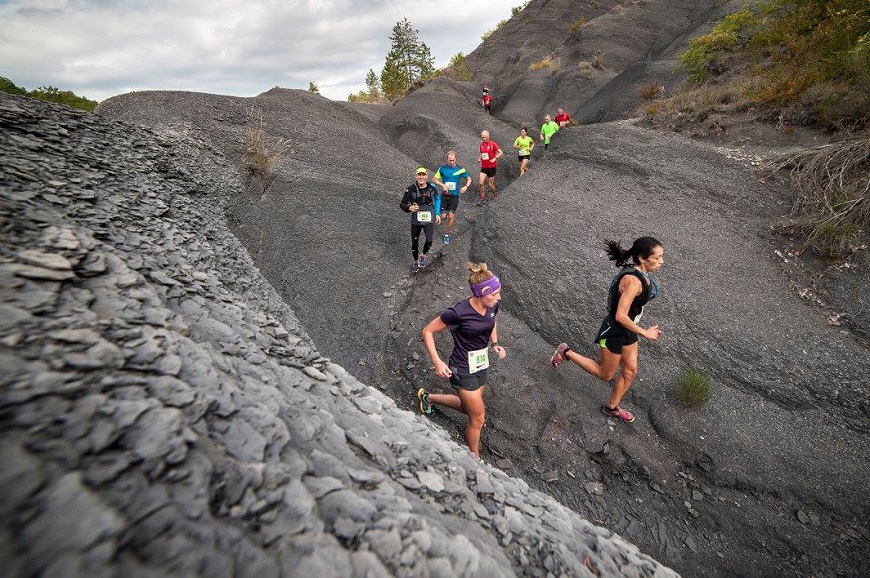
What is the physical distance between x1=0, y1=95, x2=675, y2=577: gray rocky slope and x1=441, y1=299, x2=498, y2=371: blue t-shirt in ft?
2.61

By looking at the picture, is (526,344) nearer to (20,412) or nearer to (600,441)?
(600,441)

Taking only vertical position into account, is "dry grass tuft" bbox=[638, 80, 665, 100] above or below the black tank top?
above

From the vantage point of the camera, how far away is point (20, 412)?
53.9 inches

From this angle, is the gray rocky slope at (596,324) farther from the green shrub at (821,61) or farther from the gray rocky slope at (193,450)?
the green shrub at (821,61)

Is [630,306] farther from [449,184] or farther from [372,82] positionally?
[372,82]

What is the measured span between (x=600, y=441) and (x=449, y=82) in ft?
91.4

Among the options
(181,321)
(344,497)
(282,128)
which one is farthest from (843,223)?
(282,128)

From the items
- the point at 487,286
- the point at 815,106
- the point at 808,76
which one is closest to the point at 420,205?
the point at 487,286

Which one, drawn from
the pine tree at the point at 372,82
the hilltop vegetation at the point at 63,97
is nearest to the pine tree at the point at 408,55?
the pine tree at the point at 372,82

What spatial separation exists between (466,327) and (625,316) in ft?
5.56

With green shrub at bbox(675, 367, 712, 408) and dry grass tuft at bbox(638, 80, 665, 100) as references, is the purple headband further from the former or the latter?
dry grass tuft at bbox(638, 80, 665, 100)

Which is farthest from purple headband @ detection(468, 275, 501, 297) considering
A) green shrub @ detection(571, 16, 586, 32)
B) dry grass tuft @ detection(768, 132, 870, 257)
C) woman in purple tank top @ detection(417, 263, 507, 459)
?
green shrub @ detection(571, 16, 586, 32)

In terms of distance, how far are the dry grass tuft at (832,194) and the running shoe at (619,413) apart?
399cm

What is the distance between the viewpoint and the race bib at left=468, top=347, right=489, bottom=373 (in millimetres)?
3660
